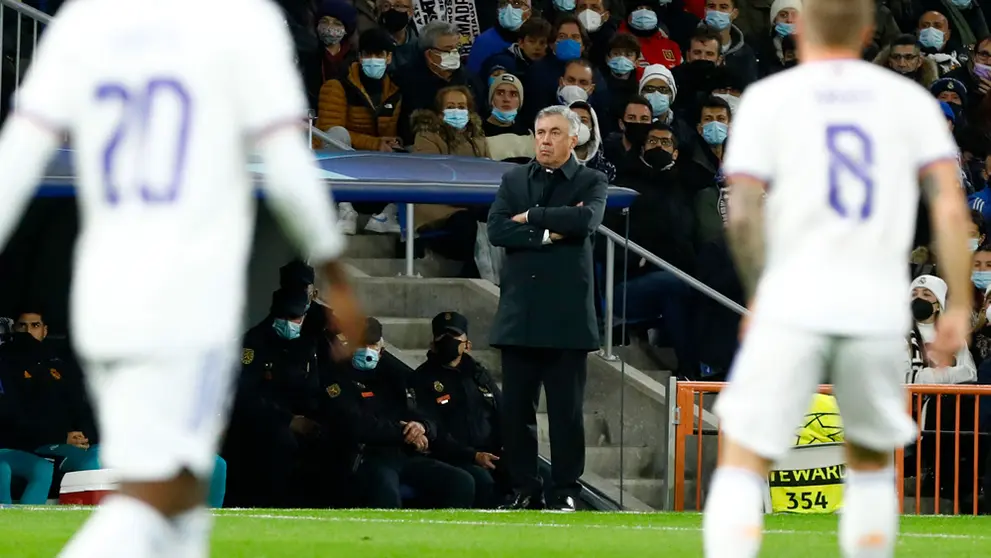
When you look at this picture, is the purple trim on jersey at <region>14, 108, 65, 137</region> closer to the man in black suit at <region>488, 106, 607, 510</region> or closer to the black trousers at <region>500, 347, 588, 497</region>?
the man in black suit at <region>488, 106, 607, 510</region>

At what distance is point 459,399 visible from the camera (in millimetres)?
13891

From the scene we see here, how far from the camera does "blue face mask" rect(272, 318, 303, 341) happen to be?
43.6 feet

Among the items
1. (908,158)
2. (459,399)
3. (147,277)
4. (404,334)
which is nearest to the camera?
(147,277)

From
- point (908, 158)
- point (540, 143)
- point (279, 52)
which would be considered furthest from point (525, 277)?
point (279, 52)

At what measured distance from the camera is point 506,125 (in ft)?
54.3

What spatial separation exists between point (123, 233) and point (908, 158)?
2.25 m

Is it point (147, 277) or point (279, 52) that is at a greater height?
point (279, 52)

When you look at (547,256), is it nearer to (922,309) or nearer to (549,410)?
(549,410)

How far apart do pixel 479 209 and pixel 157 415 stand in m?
11.3

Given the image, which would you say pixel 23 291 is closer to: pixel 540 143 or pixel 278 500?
pixel 278 500

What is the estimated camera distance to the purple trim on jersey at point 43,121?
4.93m

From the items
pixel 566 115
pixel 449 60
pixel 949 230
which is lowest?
pixel 949 230

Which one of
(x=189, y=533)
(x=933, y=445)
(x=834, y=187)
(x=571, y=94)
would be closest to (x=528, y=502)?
(x=933, y=445)

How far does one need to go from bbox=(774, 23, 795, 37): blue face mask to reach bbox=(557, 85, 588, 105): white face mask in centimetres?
404
